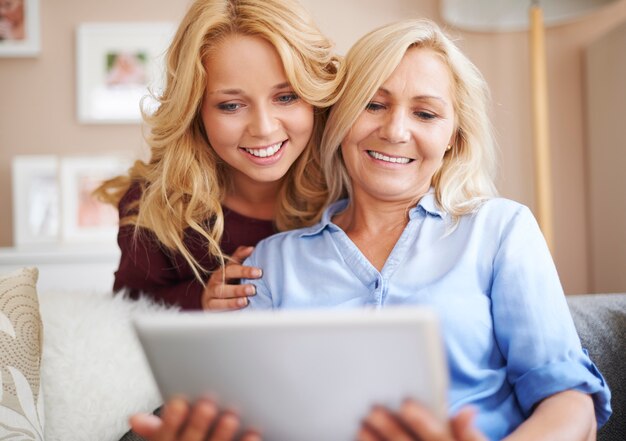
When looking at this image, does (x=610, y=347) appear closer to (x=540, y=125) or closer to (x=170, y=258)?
(x=170, y=258)

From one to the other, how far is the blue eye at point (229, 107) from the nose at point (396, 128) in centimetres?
36

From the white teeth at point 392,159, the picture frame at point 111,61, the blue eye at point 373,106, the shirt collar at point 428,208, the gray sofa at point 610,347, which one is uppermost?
the picture frame at point 111,61

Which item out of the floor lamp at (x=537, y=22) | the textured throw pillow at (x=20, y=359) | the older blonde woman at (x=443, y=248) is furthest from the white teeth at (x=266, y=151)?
the floor lamp at (x=537, y=22)

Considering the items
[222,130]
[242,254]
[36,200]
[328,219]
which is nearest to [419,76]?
[328,219]

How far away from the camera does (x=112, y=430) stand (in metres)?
1.33

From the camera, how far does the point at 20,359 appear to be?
126cm

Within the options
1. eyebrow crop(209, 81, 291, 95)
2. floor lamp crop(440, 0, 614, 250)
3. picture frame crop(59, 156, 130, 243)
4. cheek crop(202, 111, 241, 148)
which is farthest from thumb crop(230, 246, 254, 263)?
picture frame crop(59, 156, 130, 243)

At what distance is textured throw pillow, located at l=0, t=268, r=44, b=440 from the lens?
1.21 meters

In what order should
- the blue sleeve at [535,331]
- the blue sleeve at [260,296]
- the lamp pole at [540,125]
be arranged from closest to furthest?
the blue sleeve at [535,331] < the blue sleeve at [260,296] < the lamp pole at [540,125]

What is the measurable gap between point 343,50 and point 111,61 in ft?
3.69

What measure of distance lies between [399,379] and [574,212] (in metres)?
2.89

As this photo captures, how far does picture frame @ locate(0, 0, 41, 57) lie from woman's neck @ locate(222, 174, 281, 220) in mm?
2036

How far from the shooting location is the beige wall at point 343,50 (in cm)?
330

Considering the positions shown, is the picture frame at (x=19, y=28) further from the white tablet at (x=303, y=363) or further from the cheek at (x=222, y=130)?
the white tablet at (x=303, y=363)
